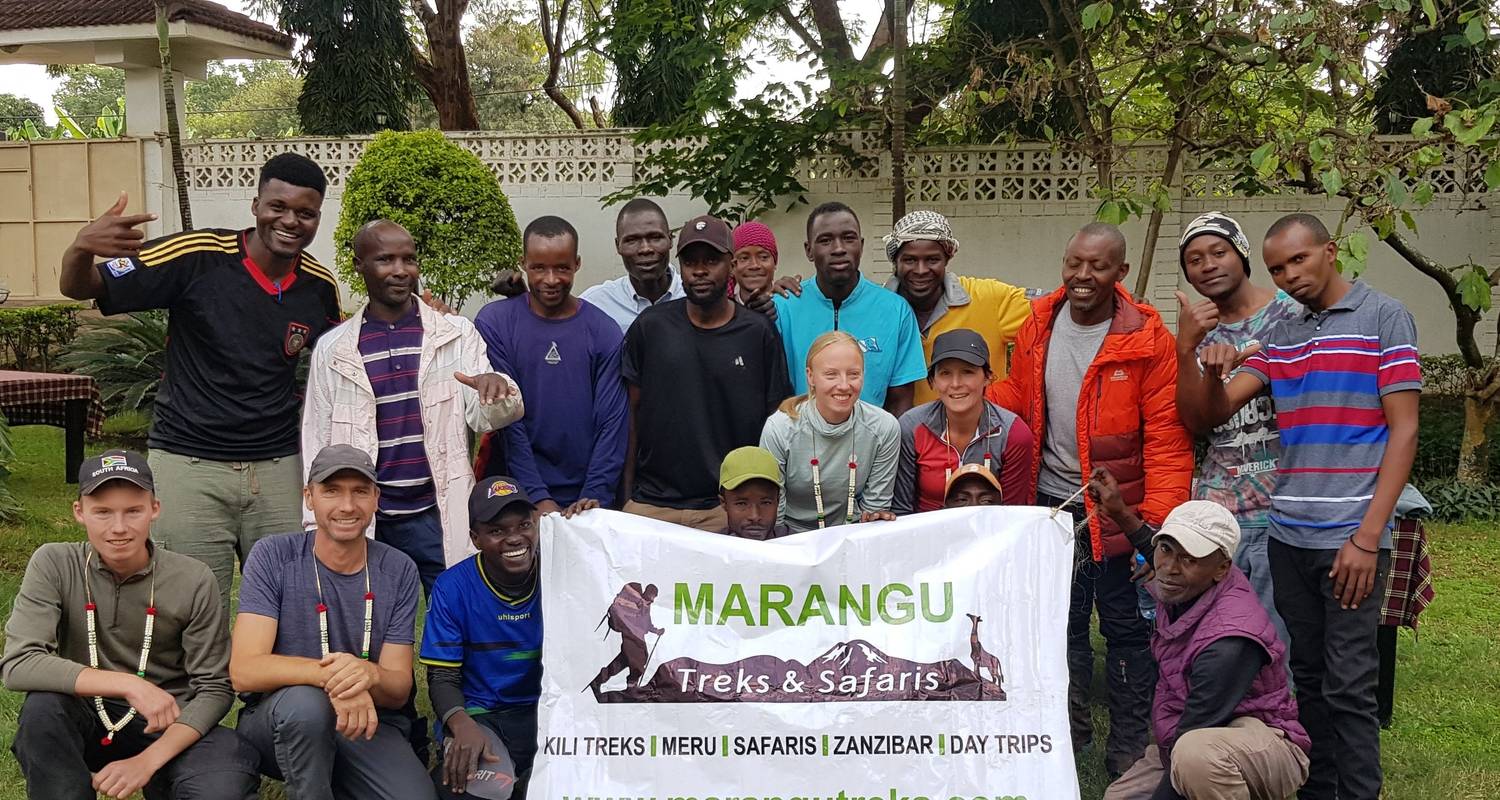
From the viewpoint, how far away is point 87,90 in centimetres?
6425

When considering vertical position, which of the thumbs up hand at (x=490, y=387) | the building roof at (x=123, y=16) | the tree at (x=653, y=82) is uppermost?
the building roof at (x=123, y=16)

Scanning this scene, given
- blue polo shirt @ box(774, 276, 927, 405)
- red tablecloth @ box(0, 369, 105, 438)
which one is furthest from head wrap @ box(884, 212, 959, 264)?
red tablecloth @ box(0, 369, 105, 438)

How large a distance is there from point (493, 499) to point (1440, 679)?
5.25 metres

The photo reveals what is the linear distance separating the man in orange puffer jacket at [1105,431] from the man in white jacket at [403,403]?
7.12ft

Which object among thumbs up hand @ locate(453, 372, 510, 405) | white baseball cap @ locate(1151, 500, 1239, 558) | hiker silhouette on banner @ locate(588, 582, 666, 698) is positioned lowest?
hiker silhouette on banner @ locate(588, 582, 666, 698)

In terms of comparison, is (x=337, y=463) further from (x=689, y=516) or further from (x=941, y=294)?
(x=941, y=294)

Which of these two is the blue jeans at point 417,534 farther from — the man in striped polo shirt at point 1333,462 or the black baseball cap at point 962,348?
the man in striped polo shirt at point 1333,462

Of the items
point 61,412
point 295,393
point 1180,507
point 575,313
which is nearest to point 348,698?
point 295,393

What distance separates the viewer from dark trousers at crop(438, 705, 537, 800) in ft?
15.2

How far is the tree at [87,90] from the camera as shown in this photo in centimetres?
5962

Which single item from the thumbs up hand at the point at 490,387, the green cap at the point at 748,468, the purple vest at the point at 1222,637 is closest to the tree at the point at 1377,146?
the purple vest at the point at 1222,637

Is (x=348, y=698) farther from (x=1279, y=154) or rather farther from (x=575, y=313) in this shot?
(x=1279, y=154)

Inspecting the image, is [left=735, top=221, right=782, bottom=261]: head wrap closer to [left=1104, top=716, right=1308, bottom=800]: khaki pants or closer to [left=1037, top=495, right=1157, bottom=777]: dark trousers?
[left=1037, top=495, right=1157, bottom=777]: dark trousers

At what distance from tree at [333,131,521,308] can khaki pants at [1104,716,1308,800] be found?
10320mm
